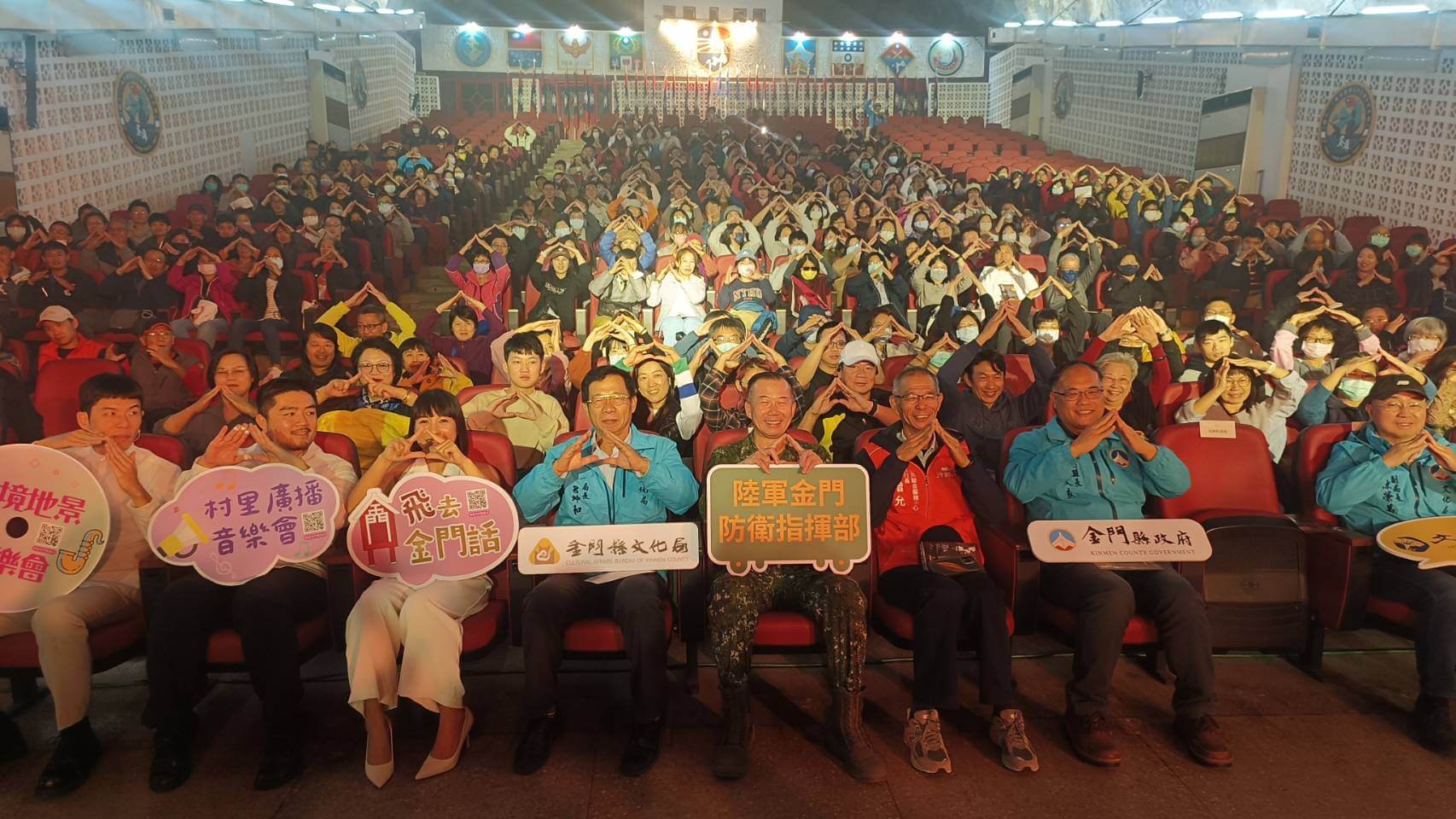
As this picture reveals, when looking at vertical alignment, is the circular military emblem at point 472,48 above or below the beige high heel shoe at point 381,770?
above

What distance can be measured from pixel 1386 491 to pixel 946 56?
1719 cm

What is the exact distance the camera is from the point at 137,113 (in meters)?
8.56

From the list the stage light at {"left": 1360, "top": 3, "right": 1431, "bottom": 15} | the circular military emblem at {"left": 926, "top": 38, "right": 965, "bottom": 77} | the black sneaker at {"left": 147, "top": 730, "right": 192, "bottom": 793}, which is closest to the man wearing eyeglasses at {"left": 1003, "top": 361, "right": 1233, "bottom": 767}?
the black sneaker at {"left": 147, "top": 730, "right": 192, "bottom": 793}

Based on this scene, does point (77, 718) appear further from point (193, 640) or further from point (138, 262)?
point (138, 262)

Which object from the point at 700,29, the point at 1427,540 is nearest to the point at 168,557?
the point at 1427,540

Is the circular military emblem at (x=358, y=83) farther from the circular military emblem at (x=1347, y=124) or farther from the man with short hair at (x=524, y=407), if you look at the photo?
the circular military emblem at (x=1347, y=124)

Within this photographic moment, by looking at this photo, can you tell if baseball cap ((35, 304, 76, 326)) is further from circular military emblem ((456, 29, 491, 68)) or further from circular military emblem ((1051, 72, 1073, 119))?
circular military emblem ((1051, 72, 1073, 119))

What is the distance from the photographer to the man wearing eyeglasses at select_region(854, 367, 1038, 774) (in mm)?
2535

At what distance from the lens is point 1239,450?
310cm

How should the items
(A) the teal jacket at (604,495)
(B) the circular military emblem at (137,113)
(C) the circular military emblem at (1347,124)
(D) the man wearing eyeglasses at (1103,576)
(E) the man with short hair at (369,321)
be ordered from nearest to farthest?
(D) the man wearing eyeglasses at (1103,576) → (A) the teal jacket at (604,495) → (E) the man with short hair at (369,321) → (B) the circular military emblem at (137,113) → (C) the circular military emblem at (1347,124)

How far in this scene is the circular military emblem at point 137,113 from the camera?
328 inches

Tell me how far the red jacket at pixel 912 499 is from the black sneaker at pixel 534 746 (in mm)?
1086

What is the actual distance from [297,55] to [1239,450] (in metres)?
12.7

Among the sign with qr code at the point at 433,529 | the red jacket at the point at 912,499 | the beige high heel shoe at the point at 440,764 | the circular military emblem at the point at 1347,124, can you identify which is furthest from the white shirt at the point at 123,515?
the circular military emblem at the point at 1347,124
